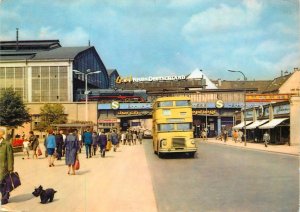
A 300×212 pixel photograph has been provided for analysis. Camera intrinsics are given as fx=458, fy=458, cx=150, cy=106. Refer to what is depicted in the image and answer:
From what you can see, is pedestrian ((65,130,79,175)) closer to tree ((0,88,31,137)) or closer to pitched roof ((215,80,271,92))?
tree ((0,88,31,137))

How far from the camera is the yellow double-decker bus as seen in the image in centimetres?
2727

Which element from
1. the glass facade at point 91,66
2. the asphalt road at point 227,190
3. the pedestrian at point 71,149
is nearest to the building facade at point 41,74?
the glass facade at point 91,66

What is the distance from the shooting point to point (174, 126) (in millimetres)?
27625

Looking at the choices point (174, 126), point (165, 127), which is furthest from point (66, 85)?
point (174, 126)

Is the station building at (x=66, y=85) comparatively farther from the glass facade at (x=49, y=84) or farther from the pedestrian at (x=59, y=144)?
the pedestrian at (x=59, y=144)

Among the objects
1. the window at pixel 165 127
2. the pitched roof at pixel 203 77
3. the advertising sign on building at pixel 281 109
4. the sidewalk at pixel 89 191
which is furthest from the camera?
the pitched roof at pixel 203 77

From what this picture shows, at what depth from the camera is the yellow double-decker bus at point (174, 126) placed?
2727cm

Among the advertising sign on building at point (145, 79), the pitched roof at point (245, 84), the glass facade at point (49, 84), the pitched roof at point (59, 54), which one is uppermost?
the pitched roof at point (59, 54)

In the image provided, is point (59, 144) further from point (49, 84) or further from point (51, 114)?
point (49, 84)

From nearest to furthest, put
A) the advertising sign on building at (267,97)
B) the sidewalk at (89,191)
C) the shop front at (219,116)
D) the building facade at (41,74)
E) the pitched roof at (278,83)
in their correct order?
1. the sidewalk at (89,191)
2. the advertising sign on building at (267,97)
3. the building facade at (41,74)
4. the shop front at (219,116)
5. the pitched roof at (278,83)

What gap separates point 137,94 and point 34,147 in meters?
51.4

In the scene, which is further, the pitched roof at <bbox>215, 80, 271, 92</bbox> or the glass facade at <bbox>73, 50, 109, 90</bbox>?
the pitched roof at <bbox>215, 80, 271, 92</bbox>

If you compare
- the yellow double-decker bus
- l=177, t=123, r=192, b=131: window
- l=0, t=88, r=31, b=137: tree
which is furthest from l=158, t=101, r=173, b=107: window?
l=0, t=88, r=31, b=137: tree

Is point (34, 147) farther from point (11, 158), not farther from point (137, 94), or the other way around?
point (137, 94)
